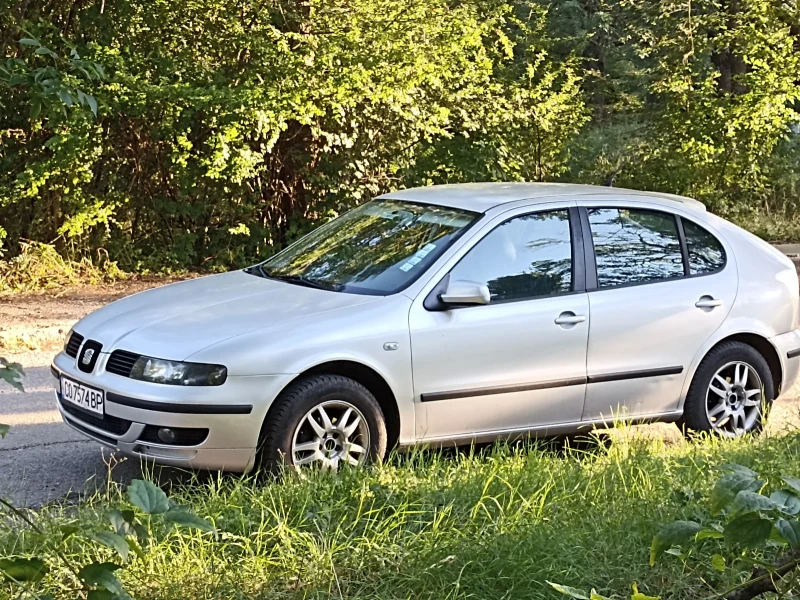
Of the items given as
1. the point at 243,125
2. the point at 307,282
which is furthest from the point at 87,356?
the point at 243,125

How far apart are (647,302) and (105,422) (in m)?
3.28

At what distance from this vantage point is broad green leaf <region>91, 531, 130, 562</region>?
2268mm

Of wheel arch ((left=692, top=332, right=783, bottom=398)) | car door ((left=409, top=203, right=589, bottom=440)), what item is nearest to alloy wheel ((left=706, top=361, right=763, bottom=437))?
wheel arch ((left=692, top=332, right=783, bottom=398))

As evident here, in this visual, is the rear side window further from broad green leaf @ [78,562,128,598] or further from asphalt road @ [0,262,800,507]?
broad green leaf @ [78,562,128,598]

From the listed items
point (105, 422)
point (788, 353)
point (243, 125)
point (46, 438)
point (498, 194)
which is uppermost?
point (243, 125)

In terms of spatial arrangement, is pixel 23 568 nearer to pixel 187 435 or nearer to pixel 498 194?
pixel 187 435

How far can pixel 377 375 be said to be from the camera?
5.52m

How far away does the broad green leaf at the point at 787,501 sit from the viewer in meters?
2.40

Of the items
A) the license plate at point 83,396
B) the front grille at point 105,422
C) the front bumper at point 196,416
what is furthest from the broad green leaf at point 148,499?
the license plate at point 83,396

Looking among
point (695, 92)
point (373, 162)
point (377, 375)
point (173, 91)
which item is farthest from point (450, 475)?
point (695, 92)

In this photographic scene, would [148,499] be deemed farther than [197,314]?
No

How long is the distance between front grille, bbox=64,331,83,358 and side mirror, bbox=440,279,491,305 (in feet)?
6.71

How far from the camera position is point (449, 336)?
567cm

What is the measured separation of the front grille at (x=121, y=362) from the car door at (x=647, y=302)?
265 centimetres
